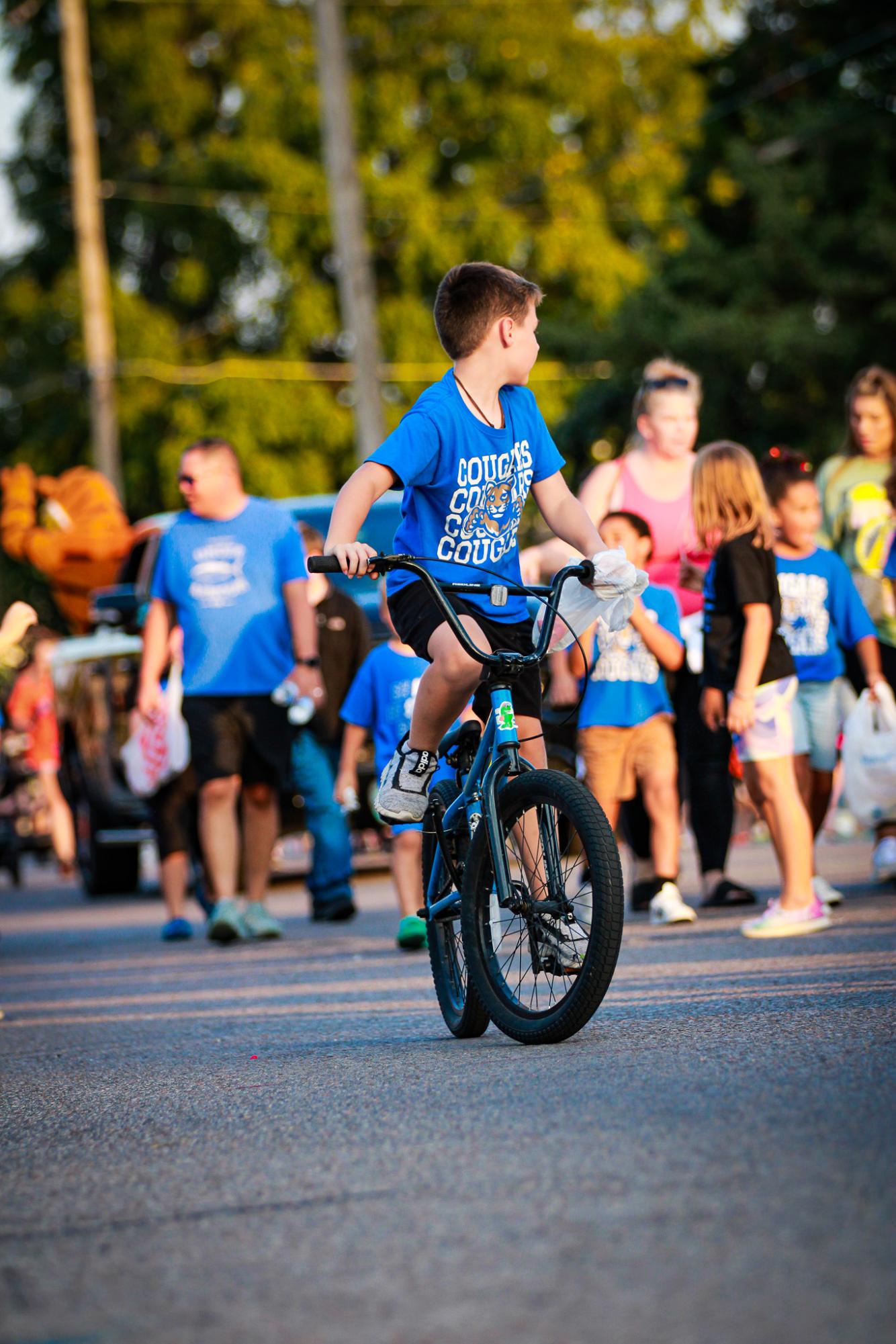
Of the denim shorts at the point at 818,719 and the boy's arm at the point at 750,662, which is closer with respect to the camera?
the boy's arm at the point at 750,662

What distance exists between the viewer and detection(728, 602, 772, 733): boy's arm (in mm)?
7000

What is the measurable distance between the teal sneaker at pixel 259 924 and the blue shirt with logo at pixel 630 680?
175cm

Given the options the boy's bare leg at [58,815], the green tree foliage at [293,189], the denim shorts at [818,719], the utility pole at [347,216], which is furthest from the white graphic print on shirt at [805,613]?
the green tree foliage at [293,189]

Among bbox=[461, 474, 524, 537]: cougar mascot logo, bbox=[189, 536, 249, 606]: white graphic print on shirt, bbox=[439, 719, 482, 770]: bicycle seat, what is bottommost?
bbox=[439, 719, 482, 770]: bicycle seat

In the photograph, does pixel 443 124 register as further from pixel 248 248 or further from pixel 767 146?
pixel 767 146

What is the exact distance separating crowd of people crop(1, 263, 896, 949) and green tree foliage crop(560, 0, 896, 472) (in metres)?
11.7

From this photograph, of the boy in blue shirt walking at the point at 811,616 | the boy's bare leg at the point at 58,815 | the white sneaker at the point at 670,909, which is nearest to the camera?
the white sneaker at the point at 670,909

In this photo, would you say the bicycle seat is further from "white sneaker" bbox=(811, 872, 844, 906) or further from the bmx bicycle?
"white sneaker" bbox=(811, 872, 844, 906)

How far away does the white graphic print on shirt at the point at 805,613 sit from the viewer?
26.2 feet

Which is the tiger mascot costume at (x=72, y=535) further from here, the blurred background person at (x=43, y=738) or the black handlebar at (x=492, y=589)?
the black handlebar at (x=492, y=589)

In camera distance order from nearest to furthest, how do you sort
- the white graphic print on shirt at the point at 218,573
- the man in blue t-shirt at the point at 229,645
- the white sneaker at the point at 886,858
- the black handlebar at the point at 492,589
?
1. the black handlebar at the point at 492,589
2. the white sneaker at the point at 886,858
3. the man in blue t-shirt at the point at 229,645
4. the white graphic print on shirt at the point at 218,573

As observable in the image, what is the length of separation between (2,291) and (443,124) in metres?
8.31

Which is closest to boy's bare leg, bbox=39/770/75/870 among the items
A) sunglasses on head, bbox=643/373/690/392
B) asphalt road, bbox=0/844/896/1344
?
sunglasses on head, bbox=643/373/690/392

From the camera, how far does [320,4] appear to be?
1923 cm
